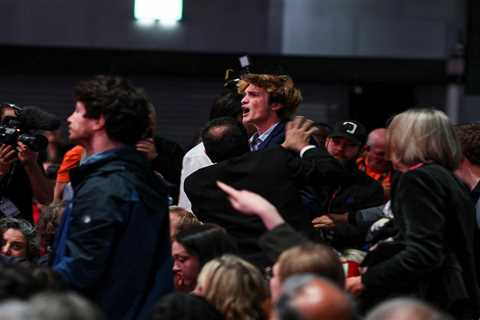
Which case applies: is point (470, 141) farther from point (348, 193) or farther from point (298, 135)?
point (298, 135)

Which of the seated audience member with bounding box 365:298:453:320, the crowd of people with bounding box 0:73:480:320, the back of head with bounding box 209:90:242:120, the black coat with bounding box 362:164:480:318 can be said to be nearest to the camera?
the seated audience member with bounding box 365:298:453:320

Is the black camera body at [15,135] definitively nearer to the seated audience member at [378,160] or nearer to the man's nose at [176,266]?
the man's nose at [176,266]

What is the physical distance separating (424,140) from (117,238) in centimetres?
146

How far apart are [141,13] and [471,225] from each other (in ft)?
32.2

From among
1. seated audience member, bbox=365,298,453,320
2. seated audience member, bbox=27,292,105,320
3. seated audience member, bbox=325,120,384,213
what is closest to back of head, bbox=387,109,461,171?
seated audience member, bbox=325,120,384,213

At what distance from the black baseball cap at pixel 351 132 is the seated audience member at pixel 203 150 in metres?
0.86

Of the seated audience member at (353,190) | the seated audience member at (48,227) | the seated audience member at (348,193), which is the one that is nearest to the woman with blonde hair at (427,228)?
the seated audience member at (348,193)

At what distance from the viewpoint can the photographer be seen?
25.0ft

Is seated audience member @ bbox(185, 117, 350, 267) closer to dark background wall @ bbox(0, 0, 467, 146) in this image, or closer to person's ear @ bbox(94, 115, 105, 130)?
person's ear @ bbox(94, 115, 105, 130)

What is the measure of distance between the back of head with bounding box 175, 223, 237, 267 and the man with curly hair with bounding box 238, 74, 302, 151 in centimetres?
88

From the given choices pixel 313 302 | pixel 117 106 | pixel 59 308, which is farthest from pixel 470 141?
pixel 59 308

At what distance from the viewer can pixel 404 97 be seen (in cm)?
1593

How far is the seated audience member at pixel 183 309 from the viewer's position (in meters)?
4.95

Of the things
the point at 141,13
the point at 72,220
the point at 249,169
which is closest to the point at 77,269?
the point at 72,220
